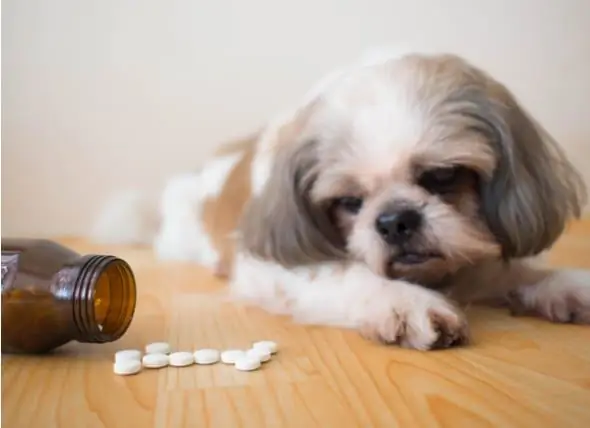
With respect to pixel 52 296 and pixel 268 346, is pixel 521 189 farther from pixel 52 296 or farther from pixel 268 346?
pixel 52 296

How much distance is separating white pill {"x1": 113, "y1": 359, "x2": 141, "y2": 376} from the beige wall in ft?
A: 3.88

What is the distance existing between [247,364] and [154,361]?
115 mm

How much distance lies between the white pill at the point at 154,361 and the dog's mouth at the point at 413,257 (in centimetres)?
41

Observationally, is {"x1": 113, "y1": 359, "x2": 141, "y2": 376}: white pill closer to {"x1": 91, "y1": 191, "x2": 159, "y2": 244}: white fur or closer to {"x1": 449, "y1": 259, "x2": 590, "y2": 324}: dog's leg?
{"x1": 449, "y1": 259, "x2": 590, "y2": 324}: dog's leg

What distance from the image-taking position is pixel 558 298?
127cm

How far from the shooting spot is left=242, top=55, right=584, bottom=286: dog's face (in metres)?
1.27

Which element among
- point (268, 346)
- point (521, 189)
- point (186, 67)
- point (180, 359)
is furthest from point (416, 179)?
point (186, 67)

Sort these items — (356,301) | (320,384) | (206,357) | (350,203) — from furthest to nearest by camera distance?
1. (350,203)
2. (356,301)
3. (206,357)
4. (320,384)

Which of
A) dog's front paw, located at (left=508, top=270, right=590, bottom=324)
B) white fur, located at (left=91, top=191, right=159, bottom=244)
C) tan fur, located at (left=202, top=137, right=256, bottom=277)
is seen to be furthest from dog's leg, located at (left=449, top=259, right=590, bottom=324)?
white fur, located at (left=91, top=191, right=159, bottom=244)

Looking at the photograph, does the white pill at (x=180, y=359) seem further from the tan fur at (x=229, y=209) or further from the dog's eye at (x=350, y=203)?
the tan fur at (x=229, y=209)

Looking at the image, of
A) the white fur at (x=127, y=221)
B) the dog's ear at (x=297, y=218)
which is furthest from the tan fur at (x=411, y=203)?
the white fur at (x=127, y=221)

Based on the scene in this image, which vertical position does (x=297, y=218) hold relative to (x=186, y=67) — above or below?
below

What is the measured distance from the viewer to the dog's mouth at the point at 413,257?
4.14 ft

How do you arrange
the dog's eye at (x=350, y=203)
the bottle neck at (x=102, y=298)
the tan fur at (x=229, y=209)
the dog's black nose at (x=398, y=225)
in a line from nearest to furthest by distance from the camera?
the bottle neck at (x=102, y=298) → the dog's black nose at (x=398, y=225) → the dog's eye at (x=350, y=203) → the tan fur at (x=229, y=209)
